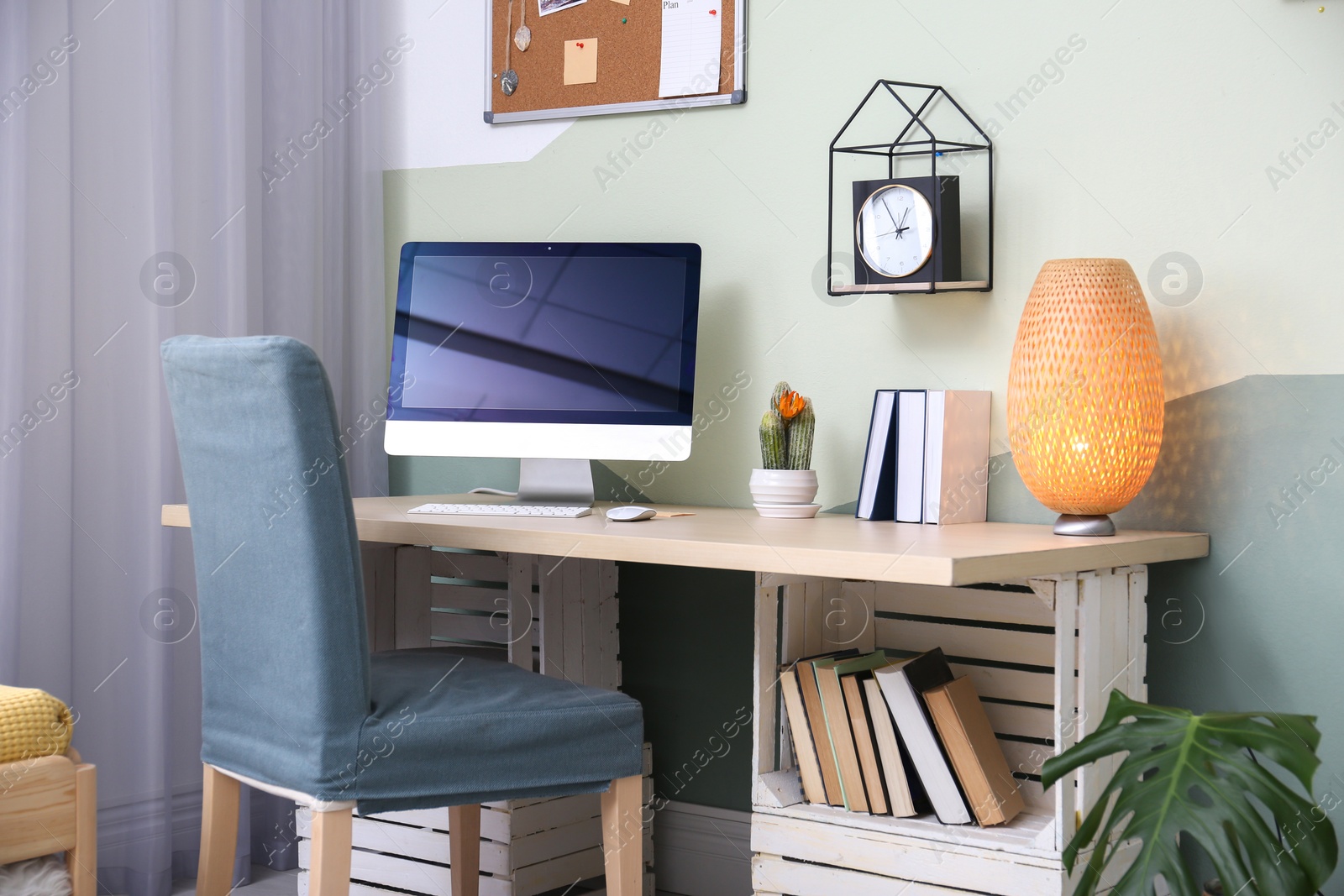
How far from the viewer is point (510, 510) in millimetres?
1979

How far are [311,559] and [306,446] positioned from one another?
135 millimetres

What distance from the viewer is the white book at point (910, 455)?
1916 millimetres

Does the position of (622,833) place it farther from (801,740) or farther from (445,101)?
(445,101)

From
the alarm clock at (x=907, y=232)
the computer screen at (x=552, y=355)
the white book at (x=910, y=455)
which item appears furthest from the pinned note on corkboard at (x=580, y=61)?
the white book at (x=910, y=455)

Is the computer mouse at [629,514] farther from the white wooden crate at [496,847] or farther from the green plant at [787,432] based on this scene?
the white wooden crate at [496,847]

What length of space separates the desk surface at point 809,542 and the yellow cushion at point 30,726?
0.40 meters

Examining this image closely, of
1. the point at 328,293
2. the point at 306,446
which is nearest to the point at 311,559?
the point at 306,446

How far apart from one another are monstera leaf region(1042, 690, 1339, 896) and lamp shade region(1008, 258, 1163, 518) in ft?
1.20

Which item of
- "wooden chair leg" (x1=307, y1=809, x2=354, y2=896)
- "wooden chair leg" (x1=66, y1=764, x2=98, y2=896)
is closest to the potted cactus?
"wooden chair leg" (x1=307, y1=809, x2=354, y2=896)

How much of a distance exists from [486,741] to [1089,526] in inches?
34.1

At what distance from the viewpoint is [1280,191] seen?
175cm

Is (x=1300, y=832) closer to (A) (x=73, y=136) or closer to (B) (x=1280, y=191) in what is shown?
(B) (x=1280, y=191)

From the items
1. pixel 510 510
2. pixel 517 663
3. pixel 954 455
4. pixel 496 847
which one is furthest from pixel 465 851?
pixel 954 455

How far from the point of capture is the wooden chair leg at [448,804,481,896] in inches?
79.7
